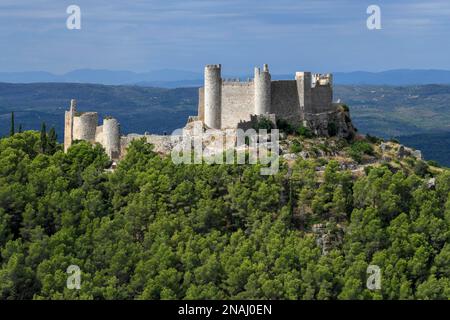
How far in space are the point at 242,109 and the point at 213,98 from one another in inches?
102

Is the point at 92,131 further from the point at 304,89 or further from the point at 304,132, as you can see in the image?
the point at 304,89

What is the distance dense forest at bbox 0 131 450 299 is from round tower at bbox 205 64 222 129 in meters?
5.64

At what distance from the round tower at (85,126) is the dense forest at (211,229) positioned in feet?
7.64

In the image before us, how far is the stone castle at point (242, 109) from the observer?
78.4m

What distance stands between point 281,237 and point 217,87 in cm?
1773

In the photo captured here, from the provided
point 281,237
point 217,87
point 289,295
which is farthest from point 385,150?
point 289,295

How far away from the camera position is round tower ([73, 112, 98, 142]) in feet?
262

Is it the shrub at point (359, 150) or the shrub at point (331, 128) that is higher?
the shrub at point (331, 128)

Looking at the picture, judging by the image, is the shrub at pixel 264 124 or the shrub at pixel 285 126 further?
the shrub at pixel 285 126

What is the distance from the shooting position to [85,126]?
263 feet

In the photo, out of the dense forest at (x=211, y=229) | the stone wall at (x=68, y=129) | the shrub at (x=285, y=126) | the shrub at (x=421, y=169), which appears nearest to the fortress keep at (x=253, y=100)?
the shrub at (x=285, y=126)

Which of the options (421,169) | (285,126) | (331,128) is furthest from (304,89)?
(421,169)

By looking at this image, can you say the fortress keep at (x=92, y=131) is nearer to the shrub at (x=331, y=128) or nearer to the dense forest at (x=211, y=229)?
the dense forest at (x=211, y=229)

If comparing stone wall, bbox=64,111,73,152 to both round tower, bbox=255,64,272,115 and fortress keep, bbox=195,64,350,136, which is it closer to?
fortress keep, bbox=195,64,350,136
